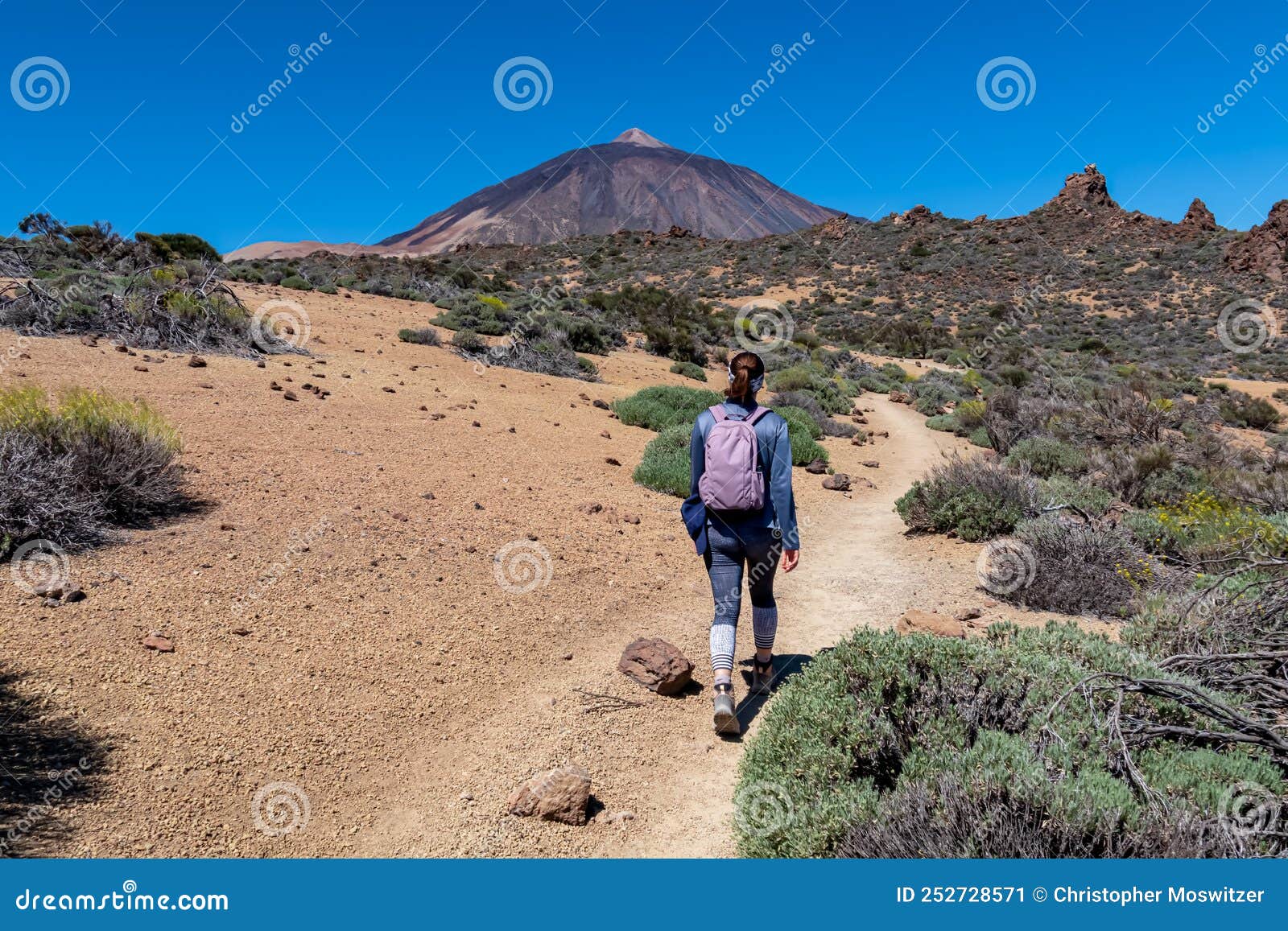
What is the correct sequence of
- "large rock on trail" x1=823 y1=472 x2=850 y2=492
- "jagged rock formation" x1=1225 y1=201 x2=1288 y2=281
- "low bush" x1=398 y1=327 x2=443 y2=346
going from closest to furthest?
"large rock on trail" x1=823 y1=472 x2=850 y2=492 < "low bush" x1=398 y1=327 x2=443 y2=346 < "jagged rock formation" x1=1225 y1=201 x2=1288 y2=281

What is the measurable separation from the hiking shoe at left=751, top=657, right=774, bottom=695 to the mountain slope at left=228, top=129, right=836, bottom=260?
103m

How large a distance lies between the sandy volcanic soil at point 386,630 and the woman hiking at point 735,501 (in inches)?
23.5

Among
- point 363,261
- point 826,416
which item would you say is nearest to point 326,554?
point 826,416

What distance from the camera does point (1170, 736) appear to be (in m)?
2.84

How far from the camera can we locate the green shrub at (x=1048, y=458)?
9.59m

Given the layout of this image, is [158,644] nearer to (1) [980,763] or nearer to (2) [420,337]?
(1) [980,763]

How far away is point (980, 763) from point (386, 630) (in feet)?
11.1

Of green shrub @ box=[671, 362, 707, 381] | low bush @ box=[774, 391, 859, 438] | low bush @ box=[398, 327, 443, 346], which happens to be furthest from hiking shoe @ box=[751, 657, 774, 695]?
green shrub @ box=[671, 362, 707, 381]

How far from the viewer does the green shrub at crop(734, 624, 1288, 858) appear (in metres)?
2.13

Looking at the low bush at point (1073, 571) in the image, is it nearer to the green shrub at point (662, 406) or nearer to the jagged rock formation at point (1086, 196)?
the green shrub at point (662, 406)

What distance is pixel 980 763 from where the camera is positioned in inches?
95.3

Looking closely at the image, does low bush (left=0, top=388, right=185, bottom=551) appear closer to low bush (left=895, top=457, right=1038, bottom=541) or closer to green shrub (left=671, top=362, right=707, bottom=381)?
low bush (left=895, top=457, right=1038, bottom=541)

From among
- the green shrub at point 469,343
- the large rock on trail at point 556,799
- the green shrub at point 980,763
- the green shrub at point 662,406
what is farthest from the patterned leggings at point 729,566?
the green shrub at point 469,343

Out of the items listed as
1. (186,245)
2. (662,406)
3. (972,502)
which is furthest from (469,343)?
(186,245)
